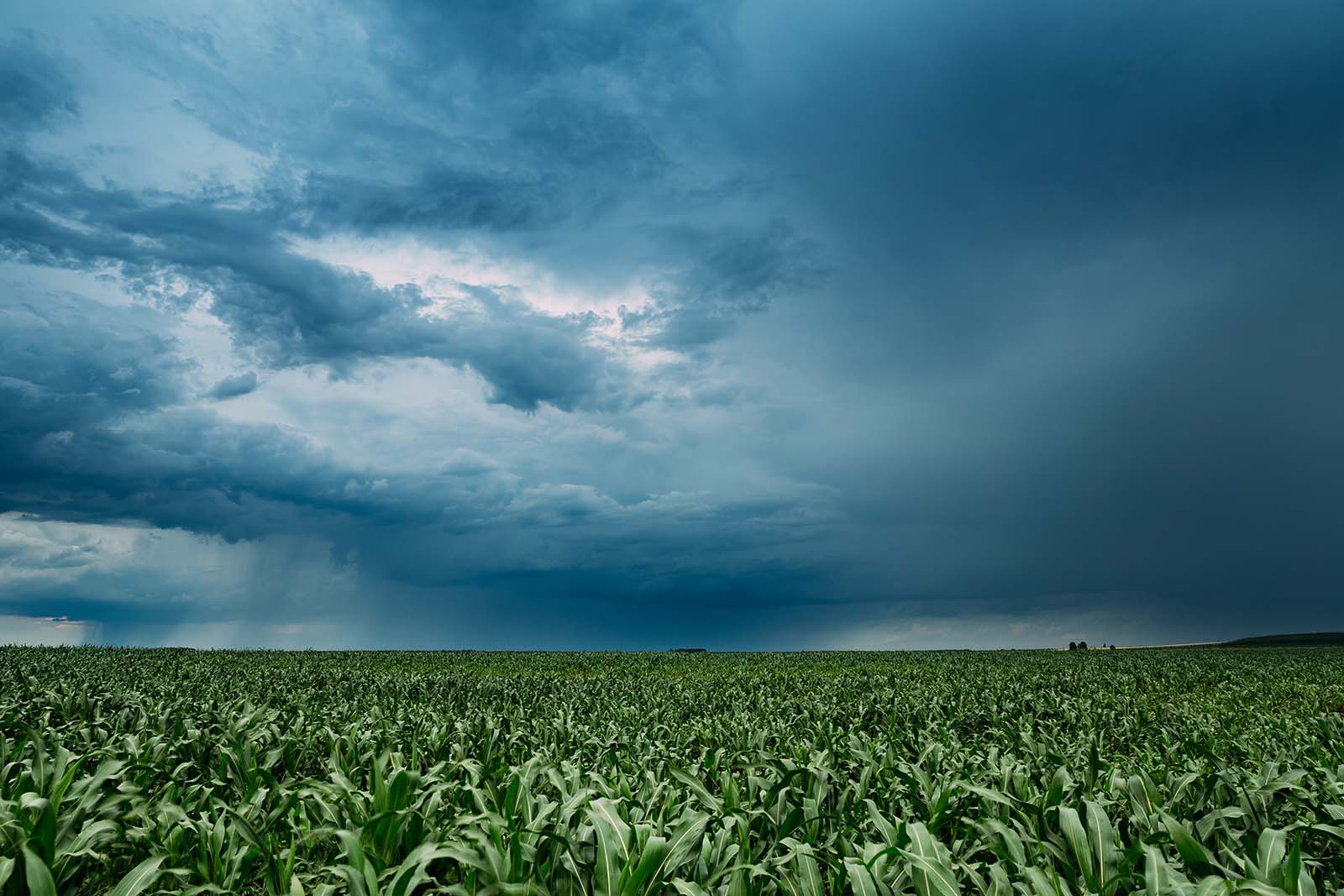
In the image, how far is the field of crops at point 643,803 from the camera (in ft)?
12.2

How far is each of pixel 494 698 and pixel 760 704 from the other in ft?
20.8

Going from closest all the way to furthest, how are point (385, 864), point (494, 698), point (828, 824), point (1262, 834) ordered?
point (1262, 834)
point (385, 864)
point (828, 824)
point (494, 698)

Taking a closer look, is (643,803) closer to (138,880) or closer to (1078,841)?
(1078,841)

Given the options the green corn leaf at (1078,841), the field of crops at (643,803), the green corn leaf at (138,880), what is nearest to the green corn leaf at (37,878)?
the field of crops at (643,803)

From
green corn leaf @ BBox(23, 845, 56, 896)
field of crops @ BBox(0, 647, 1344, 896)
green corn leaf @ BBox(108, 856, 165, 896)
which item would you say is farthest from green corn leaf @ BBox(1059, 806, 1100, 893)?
green corn leaf @ BBox(23, 845, 56, 896)

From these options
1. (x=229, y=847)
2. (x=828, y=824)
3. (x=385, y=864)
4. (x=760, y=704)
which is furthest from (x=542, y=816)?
(x=760, y=704)

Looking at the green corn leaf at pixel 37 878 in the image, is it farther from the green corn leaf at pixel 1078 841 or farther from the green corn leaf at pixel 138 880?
the green corn leaf at pixel 1078 841

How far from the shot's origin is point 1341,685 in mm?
23922

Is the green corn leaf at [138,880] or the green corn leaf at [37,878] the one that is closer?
the green corn leaf at [37,878]

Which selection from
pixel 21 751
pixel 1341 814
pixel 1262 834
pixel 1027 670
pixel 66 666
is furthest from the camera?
pixel 1027 670

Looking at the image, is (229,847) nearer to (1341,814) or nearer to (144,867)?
(144,867)

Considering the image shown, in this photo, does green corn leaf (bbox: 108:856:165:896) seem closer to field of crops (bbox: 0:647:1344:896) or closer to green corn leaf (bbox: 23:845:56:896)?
field of crops (bbox: 0:647:1344:896)

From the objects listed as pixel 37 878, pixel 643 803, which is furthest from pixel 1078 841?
pixel 37 878

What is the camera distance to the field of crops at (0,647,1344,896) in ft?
12.2
